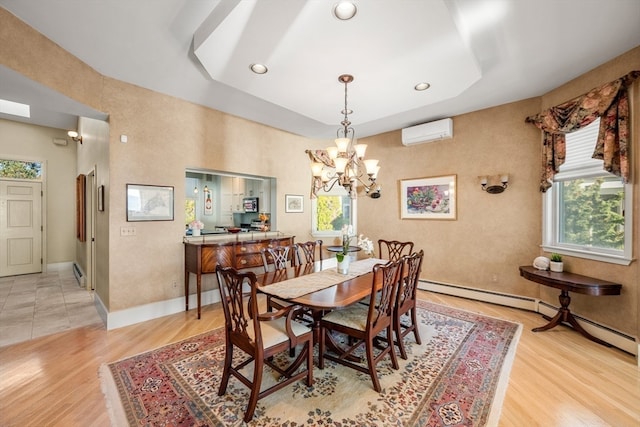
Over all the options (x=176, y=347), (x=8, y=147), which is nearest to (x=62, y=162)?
(x=8, y=147)

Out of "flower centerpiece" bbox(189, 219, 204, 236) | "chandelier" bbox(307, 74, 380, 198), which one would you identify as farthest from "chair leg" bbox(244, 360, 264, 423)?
"flower centerpiece" bbox(189, 219, 204, 236)

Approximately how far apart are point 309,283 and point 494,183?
10.5ft

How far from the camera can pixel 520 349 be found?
8.87 ft

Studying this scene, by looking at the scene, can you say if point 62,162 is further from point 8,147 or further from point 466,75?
point 466,75

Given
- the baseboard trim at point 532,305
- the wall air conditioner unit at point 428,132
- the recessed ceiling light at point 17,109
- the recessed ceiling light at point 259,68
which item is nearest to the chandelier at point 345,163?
the recessed ceiling light at point 259,68

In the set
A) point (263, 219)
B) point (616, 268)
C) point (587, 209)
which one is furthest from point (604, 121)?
Answer: point (263, 219)

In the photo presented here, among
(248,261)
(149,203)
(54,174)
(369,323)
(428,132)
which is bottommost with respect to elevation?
(369,323)

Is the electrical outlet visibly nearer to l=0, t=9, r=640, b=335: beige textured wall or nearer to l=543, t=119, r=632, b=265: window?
l=0, t=9, r=640, b=335: beige textured wall

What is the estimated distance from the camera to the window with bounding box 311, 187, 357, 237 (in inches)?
213

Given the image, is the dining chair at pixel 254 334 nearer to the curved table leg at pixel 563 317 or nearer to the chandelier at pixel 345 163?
the chandelier at pixel 345 163

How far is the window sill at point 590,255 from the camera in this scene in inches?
106

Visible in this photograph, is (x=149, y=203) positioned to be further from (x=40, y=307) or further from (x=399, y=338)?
(x=399, y=338)

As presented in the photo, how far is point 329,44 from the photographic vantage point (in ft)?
7.32

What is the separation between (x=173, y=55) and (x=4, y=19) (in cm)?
113
